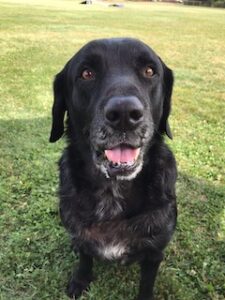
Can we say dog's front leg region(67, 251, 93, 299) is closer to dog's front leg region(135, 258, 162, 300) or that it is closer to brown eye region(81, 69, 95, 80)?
dog's front leg region(135, 258, 162, 300)

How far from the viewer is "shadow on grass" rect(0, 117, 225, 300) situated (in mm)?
2971

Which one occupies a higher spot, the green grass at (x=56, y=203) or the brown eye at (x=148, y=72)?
the brown eye at (x=148, y=72)

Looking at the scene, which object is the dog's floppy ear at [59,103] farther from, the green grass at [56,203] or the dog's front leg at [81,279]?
the green grass at [56,203]

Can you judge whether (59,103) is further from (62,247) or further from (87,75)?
(62,247)

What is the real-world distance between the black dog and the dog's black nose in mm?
87

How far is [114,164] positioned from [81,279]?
1.06 meters

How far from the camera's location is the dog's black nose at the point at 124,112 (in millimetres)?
1998

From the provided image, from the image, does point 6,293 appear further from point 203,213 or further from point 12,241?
point 203,213

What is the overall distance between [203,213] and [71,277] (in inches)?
53.5

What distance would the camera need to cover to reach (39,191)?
3941 mm

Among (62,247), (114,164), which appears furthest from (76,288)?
(114,164)

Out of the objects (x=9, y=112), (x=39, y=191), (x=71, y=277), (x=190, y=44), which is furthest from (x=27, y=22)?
(x=71, y=277)

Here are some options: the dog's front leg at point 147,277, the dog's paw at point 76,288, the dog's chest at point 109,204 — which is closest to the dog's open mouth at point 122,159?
the dog's chest at point 109,204

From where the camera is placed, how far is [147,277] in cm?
274
